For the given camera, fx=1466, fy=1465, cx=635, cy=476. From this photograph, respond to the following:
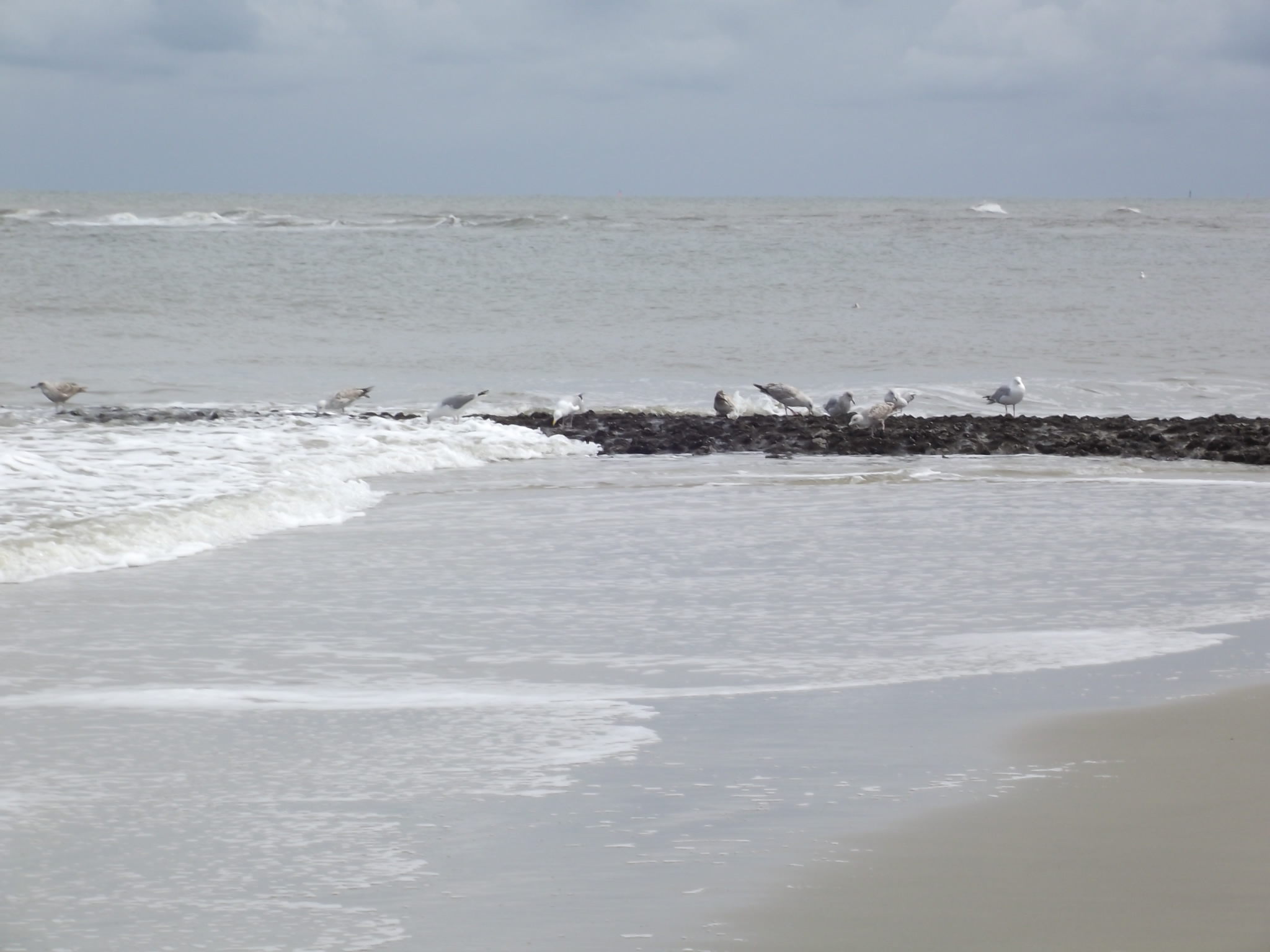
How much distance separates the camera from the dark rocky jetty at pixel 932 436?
1066cm

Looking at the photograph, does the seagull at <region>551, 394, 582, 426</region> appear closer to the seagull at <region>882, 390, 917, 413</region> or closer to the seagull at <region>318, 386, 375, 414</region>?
the seagull at <region>318, 386, 375, 414</region>

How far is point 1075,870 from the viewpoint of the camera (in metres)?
2.84

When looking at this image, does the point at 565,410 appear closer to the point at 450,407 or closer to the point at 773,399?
the point at 450,407

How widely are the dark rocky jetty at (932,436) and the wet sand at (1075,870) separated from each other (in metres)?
7.20

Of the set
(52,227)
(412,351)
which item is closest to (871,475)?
(412,351)

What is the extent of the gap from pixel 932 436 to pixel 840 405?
159 cm

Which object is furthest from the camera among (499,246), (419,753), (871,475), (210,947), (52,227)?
(52,227)

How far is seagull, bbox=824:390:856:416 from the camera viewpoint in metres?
12.6

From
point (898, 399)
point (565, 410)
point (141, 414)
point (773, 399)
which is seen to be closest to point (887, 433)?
point (898, 399)

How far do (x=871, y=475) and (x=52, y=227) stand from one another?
41.5m

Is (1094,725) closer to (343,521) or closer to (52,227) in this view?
(343,521)

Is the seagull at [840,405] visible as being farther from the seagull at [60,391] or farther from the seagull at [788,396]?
the seagull at [60,391]

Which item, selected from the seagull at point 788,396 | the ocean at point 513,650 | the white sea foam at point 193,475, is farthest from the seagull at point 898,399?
the white sea foam at point 193,475

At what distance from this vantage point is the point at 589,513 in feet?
24.8
